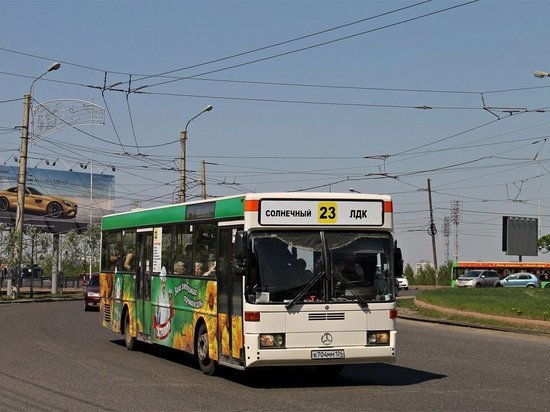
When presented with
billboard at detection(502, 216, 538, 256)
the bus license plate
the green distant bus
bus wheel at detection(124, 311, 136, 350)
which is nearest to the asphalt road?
bus wheel at detection(124, 311, 136, 350)

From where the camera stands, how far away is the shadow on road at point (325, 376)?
45.7 feet

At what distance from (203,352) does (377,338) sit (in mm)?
3181

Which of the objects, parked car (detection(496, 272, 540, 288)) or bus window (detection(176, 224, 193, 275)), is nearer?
bus window (detection(176, 224, 193, 275))

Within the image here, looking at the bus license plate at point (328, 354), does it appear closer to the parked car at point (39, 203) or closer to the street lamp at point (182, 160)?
the street lamp at point (182, 160)

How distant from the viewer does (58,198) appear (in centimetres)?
8206

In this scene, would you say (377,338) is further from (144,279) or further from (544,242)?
(544,242)

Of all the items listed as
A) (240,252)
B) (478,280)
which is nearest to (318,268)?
(240,252)

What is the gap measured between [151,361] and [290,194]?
5516 millimetres

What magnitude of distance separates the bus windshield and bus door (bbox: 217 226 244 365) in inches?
19.0

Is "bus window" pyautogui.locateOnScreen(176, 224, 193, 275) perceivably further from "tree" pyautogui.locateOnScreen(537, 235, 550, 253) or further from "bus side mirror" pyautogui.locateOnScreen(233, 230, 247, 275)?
"tree" pyautogui.locateOnScreen(537, 235, 550, 253)

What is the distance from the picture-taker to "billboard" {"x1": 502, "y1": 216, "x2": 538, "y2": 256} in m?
104

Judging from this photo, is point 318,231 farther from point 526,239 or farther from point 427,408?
point 526,239

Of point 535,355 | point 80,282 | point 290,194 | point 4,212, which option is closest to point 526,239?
point 80,282

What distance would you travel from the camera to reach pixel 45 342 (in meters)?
21.2
